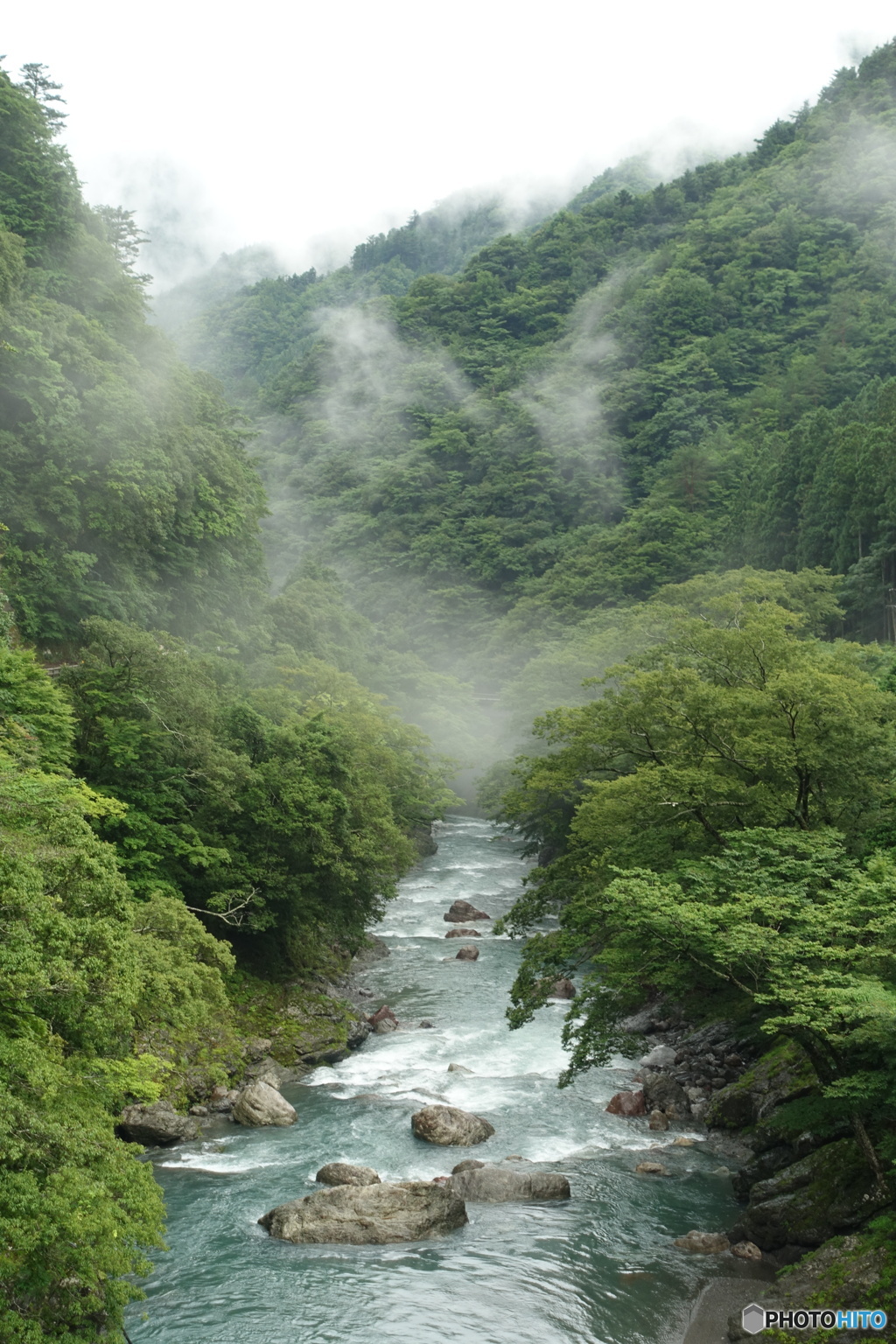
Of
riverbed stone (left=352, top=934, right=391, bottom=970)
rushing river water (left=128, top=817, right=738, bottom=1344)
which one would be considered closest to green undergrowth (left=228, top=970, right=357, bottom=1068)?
rushing river water (left=128, top=817, right=738, bottom=1344)

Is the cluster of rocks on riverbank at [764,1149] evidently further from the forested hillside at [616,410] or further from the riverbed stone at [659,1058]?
the forested hillside at [616,410]

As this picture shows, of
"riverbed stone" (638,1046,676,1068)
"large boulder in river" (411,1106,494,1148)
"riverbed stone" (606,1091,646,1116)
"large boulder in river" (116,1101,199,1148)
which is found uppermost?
"large boulder in river" (116,1101,199,1148)

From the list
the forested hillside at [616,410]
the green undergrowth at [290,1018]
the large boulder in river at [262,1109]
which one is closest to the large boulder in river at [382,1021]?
the green undergrowth at [290,1018]

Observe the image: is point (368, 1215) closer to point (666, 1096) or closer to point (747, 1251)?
point (747, 1251)

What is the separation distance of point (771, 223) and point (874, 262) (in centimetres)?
1727

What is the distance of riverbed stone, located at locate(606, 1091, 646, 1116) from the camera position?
22516mm

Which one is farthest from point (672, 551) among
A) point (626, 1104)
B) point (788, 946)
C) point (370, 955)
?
point (788, 946)

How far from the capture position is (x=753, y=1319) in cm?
1385

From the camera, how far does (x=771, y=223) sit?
108188mm

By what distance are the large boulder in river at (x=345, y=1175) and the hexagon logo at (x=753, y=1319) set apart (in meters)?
7.40

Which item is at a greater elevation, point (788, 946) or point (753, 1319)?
point (788, 946)

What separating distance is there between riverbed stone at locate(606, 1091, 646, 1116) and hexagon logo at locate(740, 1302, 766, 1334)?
8426 mm

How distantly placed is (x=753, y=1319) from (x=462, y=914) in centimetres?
2726

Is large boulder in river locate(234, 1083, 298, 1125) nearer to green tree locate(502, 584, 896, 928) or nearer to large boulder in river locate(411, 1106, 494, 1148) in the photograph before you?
large boulder in river locate(411, 1106, 494, 1148)
